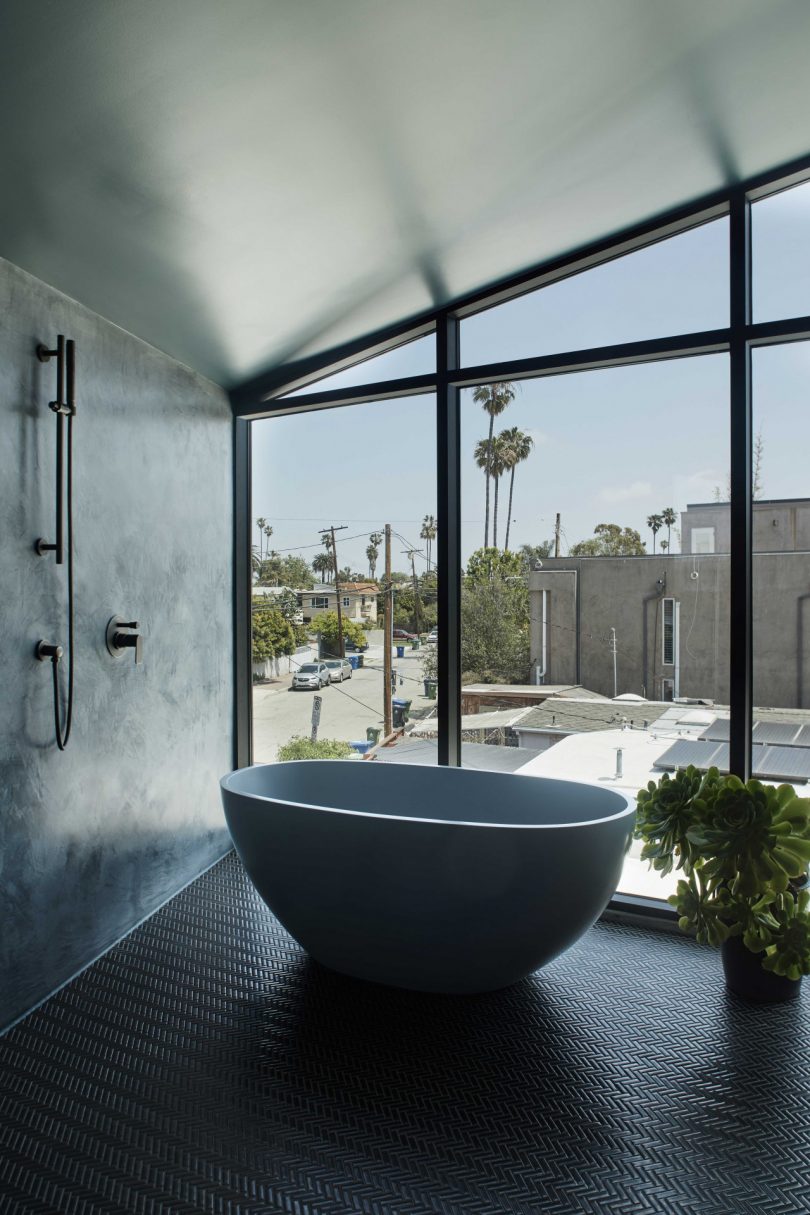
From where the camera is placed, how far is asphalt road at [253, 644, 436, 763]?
3.53 m

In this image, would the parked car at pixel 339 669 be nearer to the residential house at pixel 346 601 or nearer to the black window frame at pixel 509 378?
the residential house at pixel 346 601

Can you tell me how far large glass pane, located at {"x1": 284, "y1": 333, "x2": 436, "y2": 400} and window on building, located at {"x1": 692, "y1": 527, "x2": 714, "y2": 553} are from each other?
138 cm

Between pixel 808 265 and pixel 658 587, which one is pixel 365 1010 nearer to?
pixel 658 587

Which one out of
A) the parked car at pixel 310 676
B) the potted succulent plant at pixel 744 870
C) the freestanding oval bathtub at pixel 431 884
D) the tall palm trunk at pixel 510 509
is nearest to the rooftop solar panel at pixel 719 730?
the potted succulent plant at pixel 744 870

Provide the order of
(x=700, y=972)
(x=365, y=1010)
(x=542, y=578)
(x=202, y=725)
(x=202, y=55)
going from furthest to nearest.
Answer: (x=202, y=725)
(x=542, y=578)
(x=700, y=972)
(x=365, y=1010)
(x=202, y=55)

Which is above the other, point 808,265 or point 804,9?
Result: point 804,9

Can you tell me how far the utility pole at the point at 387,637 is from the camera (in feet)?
11.7

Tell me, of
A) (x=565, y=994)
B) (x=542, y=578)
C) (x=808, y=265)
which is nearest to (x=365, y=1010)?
(x=565, y=994)

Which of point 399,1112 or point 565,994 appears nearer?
point 399,1112

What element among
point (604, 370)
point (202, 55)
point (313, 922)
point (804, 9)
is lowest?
point (313, 922)

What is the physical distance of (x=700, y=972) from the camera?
2588 millimetres

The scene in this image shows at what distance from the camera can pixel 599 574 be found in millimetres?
3104

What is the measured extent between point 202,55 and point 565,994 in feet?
9.06

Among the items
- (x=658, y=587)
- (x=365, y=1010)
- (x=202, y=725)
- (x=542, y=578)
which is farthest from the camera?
(x=202, y=725)
